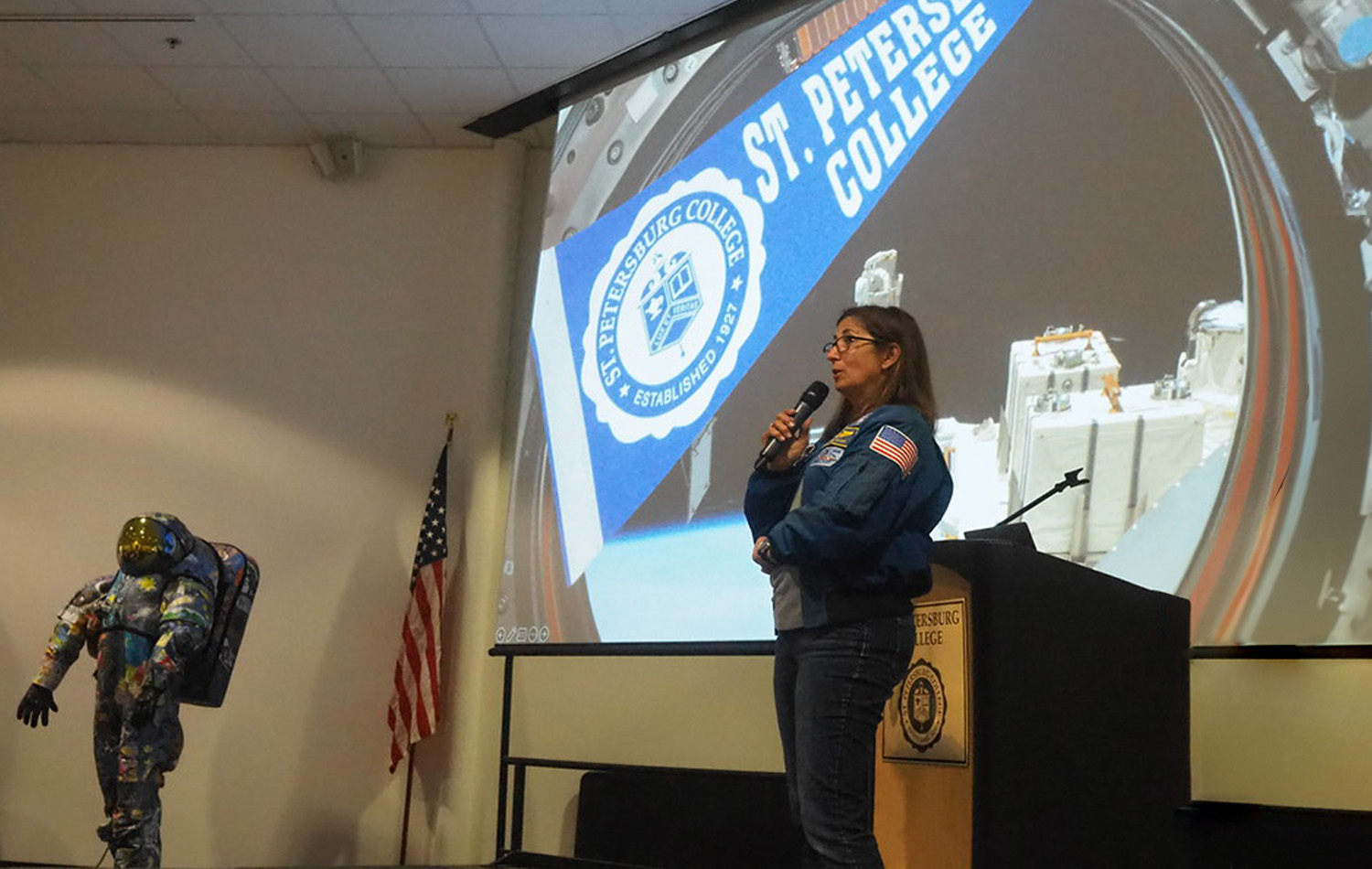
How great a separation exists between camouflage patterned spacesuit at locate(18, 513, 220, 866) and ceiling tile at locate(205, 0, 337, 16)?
1890 mm

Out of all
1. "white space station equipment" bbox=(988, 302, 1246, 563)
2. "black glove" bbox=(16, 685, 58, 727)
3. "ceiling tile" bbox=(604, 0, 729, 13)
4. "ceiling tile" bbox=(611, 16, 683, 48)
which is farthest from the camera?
"ceiling tile" bbox=(611, 16, 683, 48)

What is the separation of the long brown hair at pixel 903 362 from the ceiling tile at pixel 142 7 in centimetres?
342

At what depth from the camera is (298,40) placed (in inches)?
195

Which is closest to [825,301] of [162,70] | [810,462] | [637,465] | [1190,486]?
[637,465]

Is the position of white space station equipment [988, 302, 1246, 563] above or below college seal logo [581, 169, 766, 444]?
below

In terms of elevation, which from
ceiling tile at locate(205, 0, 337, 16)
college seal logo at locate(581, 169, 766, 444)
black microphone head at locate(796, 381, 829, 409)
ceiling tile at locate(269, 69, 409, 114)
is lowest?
black microphone head at locate(796, 381, 829, 409)

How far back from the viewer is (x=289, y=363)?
5652mm

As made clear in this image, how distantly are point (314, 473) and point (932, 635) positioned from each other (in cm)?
378

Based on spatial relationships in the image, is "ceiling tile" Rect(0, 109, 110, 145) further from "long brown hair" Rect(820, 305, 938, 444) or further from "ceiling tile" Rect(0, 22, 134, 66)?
"long brown hair" Rect(820, 305, 938, 444)

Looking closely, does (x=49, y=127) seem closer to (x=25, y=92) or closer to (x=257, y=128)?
(x=25, y=92)

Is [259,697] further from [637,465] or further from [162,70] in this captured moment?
[162,70]

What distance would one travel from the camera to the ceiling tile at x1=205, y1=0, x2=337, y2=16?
15.4 ft

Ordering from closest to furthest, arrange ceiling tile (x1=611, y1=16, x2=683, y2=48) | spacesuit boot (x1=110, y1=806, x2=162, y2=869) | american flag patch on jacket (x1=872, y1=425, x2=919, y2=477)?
american flag patch on jacket (x1=872, y1=425, x2=919, y2=477) → spacesuit boot (x1=110, y1=806, x2=162, y2=869) → ceiling tile (x1=611, y1=16, x2=683, y2=48)

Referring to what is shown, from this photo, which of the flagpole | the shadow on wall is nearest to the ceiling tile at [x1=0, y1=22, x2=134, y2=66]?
the shadow on wall
